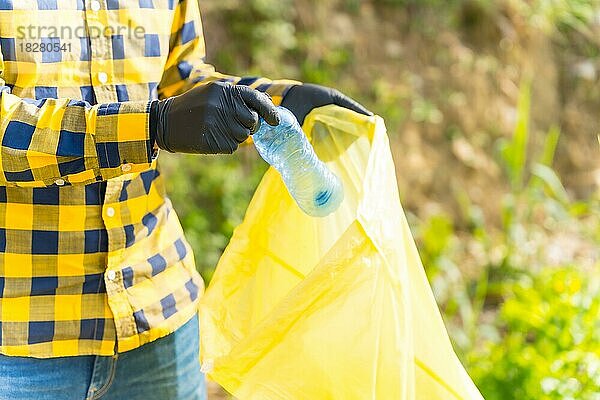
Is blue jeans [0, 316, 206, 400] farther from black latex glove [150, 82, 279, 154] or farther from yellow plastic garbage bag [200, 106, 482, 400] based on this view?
black latex glove [150, 82, 279, 154]

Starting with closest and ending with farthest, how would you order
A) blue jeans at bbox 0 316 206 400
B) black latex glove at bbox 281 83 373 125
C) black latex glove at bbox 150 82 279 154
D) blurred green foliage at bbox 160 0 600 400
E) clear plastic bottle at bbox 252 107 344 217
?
black latex glove at bbox 150 82 279 154 < clear plastic bottle at bbox 252 107 344 217 < blue jeans at bbox 0 316 206 400 < black latex glove at bbox 281 83 373 125 < blurred green foliage at bbox 160 0 600 400

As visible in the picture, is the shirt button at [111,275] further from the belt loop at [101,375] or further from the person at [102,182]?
the belt loop at [101,375]

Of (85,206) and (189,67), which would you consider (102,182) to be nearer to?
(85,206)

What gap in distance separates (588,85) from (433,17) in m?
0.80

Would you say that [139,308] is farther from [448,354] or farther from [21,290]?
[448,354]

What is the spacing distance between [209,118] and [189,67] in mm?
427

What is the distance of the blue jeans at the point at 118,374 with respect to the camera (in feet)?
4.19

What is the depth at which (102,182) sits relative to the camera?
1.29 meters

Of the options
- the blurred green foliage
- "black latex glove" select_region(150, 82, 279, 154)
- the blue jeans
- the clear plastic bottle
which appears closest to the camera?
"black latex glove" select_region(150, 82, 279, 154)

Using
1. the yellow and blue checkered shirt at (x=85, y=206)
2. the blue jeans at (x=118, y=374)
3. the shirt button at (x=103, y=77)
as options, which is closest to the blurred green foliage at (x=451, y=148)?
the blue jeans at (x=118, y=374)

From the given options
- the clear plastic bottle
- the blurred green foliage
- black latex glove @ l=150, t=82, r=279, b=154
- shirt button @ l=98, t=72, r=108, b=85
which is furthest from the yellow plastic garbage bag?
the blurred green foliage

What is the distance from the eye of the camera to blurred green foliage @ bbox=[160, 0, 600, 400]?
327 centimetres

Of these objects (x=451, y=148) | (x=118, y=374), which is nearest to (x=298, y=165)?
(x=118, y=374)

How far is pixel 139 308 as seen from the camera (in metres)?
1.34
